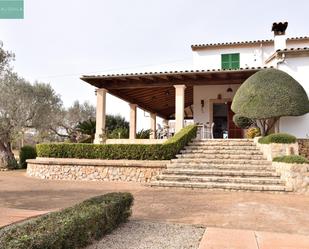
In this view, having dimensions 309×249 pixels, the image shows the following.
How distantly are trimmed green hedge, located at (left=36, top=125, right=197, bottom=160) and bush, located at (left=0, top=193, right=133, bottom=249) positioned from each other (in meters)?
6.51

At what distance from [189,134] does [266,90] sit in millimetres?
3527

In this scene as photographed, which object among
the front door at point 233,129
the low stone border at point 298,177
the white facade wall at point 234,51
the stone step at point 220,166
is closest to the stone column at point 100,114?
the stone step at point 220,166

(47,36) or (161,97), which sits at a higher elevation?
(47,36)

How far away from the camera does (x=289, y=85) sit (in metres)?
12.2

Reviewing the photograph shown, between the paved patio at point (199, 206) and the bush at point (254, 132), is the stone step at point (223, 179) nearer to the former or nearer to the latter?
the paved patio at point (199, 206)

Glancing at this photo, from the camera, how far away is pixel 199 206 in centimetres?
688

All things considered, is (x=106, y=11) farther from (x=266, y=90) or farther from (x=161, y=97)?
(x=161, y=97)

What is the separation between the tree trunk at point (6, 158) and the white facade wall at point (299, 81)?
48.7 ft

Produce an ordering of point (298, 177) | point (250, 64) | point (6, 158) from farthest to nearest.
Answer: point (250, 64) < point (6, 158) < point (298, 177)

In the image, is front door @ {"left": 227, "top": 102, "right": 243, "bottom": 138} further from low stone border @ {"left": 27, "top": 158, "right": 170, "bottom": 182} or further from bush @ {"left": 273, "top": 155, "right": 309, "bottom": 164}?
bush @ {"left": 273, "top": 155, "right": 309, "bottom": 164}

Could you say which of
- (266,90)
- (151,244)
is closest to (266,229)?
(151,244)

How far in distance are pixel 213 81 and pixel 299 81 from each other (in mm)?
3751

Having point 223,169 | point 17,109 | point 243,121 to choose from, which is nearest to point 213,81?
point 243,121

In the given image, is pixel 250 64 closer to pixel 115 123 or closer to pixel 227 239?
pixel 227 239
